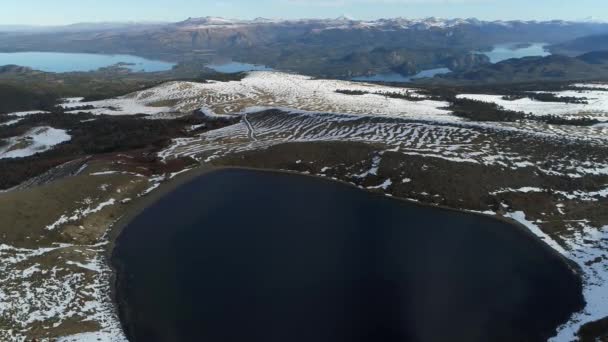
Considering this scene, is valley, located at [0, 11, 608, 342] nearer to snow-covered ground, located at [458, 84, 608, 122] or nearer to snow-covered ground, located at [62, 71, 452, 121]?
snow-covered ground, located at [458, 84, 608, 122]

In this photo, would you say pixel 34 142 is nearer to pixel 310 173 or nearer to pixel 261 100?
pixel 261 100

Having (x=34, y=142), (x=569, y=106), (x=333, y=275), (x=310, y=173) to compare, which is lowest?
(x=333, y=275)

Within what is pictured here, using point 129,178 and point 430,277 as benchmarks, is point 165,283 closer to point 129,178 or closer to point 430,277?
point 430,277

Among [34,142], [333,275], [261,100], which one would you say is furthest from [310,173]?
[34,142]

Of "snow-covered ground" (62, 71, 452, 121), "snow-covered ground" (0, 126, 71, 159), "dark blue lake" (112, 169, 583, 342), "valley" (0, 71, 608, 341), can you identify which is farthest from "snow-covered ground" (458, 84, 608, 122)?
"snow-covered ground" (0, 126, 71, 159)

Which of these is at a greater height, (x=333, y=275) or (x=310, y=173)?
(x=310, y=173)

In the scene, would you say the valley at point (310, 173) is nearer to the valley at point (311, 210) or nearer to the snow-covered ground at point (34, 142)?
the valley at point (311, 210)

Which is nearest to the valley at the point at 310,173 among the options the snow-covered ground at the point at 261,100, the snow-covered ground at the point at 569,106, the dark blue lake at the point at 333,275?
the snow-covered ground at the point at 569,106
